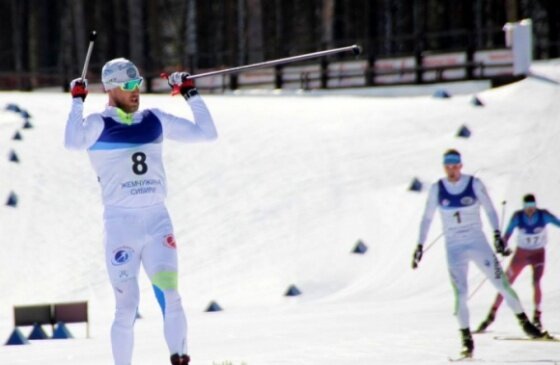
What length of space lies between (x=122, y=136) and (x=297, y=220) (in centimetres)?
1553

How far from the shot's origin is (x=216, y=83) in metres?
43.8

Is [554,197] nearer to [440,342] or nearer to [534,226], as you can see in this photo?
[534,226]

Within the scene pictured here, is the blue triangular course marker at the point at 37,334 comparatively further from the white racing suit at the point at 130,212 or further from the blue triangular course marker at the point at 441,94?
the blue triangular course marker at the point at 441,94

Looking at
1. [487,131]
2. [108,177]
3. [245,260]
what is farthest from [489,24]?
[108,177]

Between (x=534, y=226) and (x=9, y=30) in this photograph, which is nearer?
(x=534, y=226)

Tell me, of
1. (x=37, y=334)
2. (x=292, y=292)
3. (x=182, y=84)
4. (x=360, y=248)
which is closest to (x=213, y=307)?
(x=292, y=292)

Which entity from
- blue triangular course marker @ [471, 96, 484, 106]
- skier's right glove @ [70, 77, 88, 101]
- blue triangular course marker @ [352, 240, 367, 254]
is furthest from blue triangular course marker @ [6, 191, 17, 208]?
skier's right glove @ [70, 77, 88, 101]

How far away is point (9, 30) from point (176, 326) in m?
72.6

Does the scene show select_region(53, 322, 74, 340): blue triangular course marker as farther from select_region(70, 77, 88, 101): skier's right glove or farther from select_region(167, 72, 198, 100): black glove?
select_region(70, 77, 88, 101): skier's right glove

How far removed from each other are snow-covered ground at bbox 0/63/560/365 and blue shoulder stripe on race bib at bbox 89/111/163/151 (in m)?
3.90

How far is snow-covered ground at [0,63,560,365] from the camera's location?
16.7 m

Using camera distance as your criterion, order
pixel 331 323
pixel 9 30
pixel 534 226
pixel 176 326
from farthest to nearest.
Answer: pixel 9 30 < pixel 331 323 < pixel 534 226 < pixel 176 326

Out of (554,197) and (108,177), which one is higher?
(108,177)

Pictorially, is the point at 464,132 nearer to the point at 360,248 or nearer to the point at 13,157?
the point at 360,248
